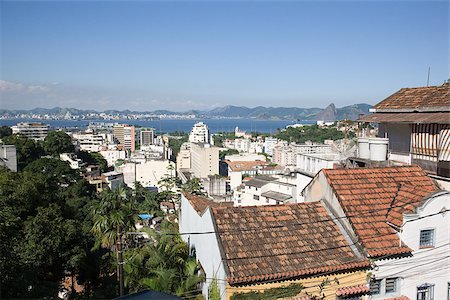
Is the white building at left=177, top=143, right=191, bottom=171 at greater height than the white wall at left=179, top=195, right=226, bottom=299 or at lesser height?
lesser

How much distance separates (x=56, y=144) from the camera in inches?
2889

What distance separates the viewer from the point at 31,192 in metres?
20.9

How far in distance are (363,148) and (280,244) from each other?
5475 millimetres

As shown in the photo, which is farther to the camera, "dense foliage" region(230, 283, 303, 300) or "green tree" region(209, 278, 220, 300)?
"green tree" region(209, 278, 220, 300)

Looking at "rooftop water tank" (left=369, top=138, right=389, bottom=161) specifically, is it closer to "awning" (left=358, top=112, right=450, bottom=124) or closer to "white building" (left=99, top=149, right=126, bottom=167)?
"awning" (left=358, top=112, right=450, bottom=124)

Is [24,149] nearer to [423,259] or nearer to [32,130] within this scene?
[423,259]

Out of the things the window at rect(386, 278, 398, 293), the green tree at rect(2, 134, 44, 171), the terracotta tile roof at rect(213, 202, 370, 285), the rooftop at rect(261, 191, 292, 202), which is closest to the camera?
the terracotta tile roof at rect(213, 202, 370, 285)

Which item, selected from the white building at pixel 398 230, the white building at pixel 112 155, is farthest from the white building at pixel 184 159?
the white building at pixel 398 230

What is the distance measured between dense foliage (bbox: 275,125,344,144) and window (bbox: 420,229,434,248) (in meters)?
131

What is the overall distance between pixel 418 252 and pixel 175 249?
A: 6.86 meters

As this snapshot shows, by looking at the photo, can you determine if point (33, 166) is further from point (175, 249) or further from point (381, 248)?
point (381, 248)

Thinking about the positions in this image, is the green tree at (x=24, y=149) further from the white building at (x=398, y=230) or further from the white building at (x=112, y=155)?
the white building at (x=398, y=230)

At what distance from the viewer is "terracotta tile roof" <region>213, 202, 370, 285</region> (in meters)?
7.99

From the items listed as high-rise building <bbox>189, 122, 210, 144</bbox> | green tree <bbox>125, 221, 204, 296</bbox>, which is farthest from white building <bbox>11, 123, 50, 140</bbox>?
green tree <bbox>125, 221, 204, 296</bbox>
